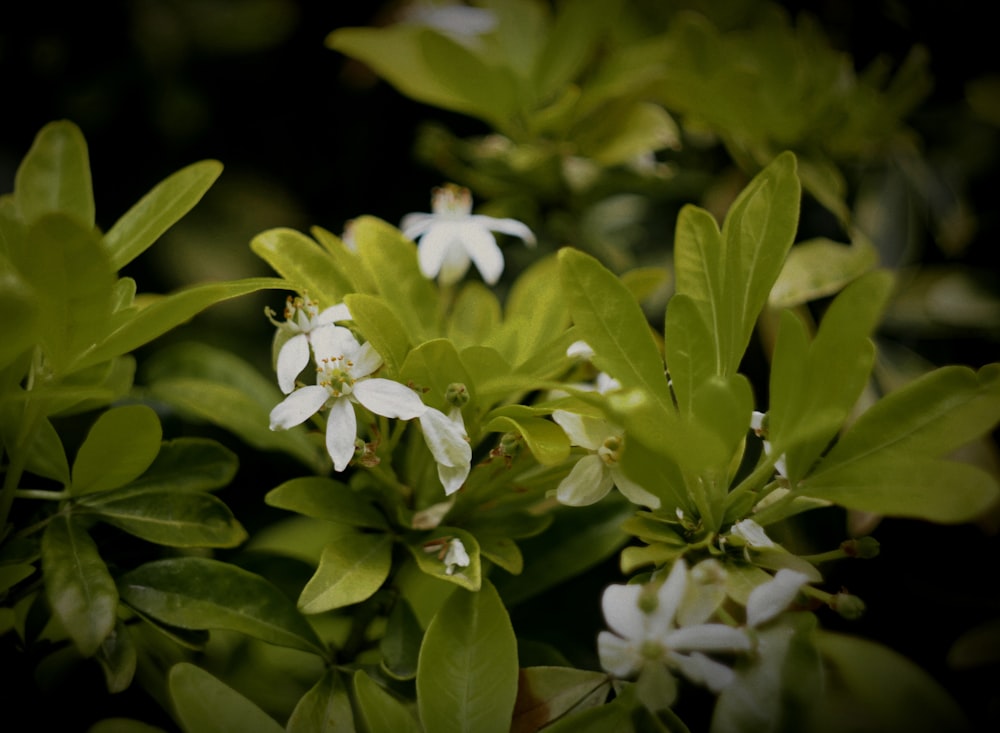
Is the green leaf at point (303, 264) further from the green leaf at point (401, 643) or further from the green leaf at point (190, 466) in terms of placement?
the green leaf at point (401, 643)

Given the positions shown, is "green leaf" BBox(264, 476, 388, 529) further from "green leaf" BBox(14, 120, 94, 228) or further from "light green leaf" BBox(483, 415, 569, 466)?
"green leaf" BBox(14, 120, 94, 228)

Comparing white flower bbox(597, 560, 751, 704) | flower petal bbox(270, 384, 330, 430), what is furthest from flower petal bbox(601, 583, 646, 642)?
flower petal bbox(270, 384, 330, 430)

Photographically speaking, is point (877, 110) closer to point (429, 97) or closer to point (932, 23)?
point (932, 23)

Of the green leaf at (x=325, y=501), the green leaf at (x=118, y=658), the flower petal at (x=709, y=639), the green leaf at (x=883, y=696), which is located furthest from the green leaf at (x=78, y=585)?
the green leaf at (x=883, y=696)

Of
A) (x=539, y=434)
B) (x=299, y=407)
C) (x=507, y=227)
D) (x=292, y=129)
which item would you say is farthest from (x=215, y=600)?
(x=292, y=129)

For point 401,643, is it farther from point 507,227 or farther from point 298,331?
point 507,227

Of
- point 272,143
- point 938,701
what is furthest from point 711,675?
point 272,143
